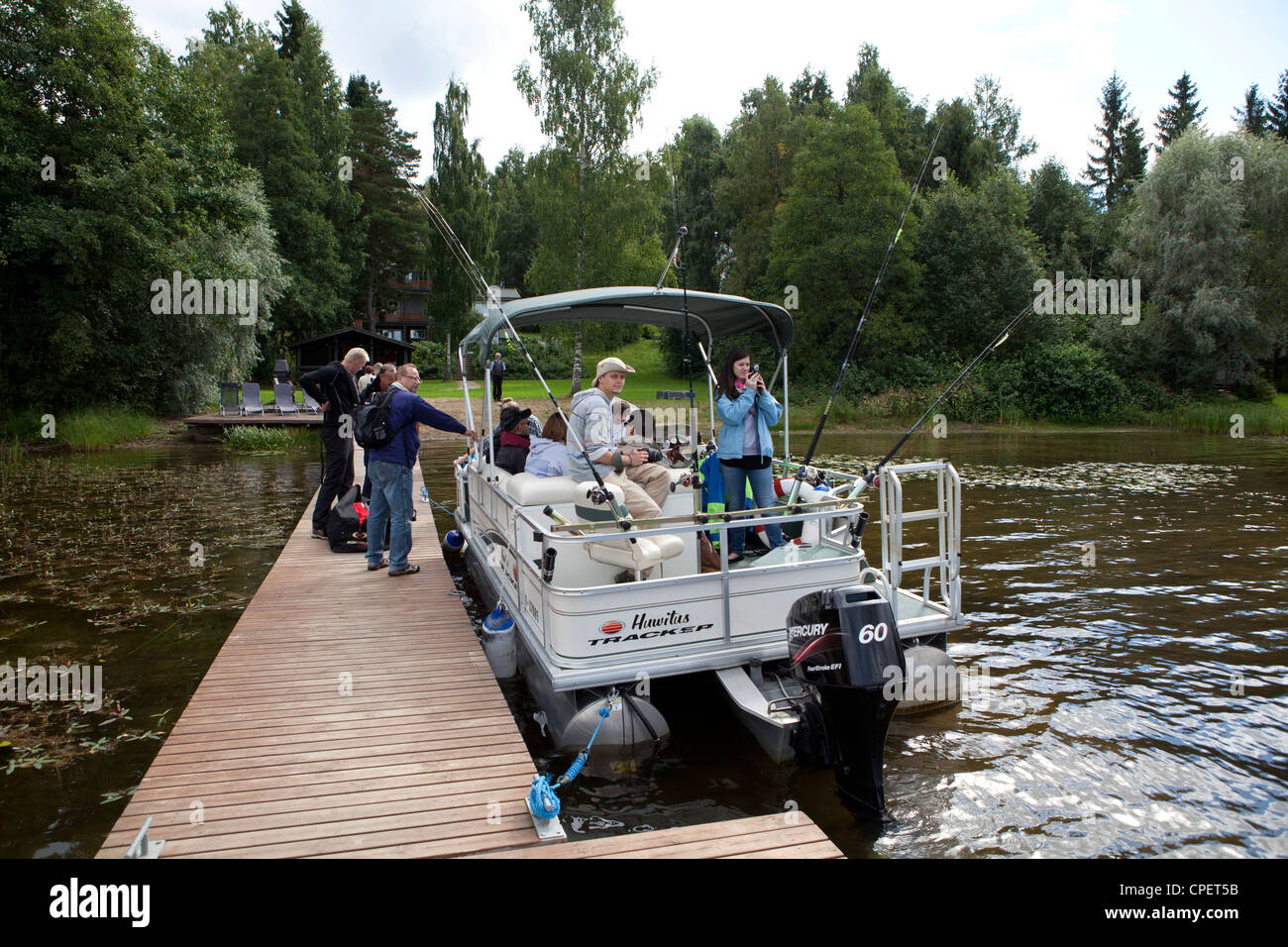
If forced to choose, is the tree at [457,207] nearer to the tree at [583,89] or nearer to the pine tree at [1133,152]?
the tree at [583,89]

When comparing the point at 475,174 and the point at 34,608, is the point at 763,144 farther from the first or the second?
the point at 34,608

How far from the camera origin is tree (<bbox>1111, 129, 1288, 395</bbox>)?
28.8 m

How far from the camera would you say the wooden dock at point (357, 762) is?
3715 mm

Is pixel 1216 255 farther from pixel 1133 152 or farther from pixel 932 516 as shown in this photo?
pixel 1133 152

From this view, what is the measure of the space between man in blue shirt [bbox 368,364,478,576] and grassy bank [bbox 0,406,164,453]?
1708 cm

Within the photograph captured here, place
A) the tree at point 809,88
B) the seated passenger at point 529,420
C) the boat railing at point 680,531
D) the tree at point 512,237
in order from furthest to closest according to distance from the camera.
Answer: the tree at point 512,237
the tree at point 809,88
the seated passenger at point 529,420
the boat railing at point 680,531

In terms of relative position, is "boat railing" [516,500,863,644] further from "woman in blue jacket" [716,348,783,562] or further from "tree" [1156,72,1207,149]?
"tree" [1156,72,1207,149]

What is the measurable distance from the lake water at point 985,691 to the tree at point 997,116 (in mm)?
38047

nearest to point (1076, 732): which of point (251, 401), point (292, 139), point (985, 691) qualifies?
point (985, 691)

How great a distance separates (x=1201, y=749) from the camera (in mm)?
5246

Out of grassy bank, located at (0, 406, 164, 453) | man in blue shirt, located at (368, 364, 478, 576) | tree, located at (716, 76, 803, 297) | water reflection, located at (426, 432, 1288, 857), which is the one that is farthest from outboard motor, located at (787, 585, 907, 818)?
tree, located at (716, 76, 803, 297)

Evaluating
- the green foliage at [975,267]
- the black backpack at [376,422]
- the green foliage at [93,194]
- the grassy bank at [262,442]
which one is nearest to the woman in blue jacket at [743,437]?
the black backpack at [376,422]

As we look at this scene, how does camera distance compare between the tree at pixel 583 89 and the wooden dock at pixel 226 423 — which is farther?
the tree at pixel 583 89

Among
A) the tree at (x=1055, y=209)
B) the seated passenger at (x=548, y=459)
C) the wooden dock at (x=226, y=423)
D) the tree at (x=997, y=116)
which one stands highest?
the tree at (x=997, y=116)
